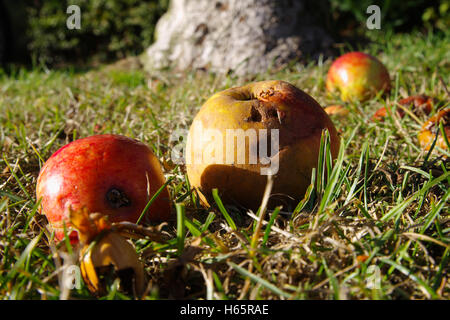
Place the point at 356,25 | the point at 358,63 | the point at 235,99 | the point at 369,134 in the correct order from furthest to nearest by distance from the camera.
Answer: the point at 356,25, the point at 358,63, the point at 369,134, the point at 235,99

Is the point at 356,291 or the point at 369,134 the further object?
the point at 369,134

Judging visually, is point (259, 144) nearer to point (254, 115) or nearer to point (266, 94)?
point (254, 115)

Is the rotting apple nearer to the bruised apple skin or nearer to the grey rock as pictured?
the bruised apple skin

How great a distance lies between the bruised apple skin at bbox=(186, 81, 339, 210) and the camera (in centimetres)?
157

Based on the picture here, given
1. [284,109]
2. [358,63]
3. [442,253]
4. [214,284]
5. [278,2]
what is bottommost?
[214,284]

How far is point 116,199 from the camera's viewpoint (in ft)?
5.07

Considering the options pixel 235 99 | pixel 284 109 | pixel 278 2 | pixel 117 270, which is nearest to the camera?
pixel 117 270

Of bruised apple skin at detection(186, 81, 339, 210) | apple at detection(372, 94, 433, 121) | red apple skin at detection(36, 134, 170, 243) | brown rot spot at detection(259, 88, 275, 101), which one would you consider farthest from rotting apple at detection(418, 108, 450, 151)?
red apple skin at detection(36, 134, 170, 243)

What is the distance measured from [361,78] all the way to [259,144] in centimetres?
190

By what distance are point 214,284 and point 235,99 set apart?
0.75m

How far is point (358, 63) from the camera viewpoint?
320 cm
